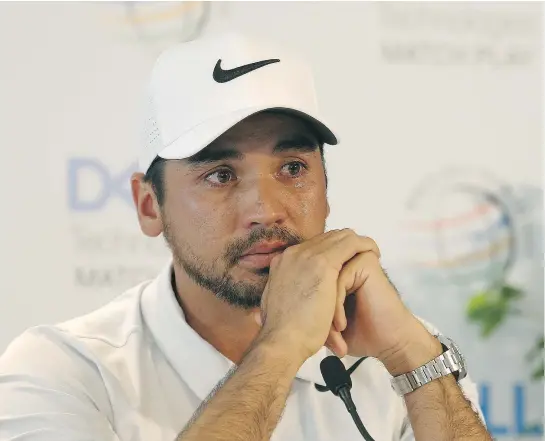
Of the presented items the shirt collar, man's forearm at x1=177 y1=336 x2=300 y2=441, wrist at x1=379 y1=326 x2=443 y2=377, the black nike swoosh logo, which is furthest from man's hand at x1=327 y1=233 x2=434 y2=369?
the black nike swoosh logo

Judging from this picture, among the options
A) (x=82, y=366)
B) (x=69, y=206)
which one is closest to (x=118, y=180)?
(x=69, y=206)

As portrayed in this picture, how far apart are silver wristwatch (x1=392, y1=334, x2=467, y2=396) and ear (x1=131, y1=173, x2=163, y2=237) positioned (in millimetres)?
597

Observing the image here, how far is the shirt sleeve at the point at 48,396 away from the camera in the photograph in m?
1.54

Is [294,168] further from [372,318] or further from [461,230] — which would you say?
[461,230]

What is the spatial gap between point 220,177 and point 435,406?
584 millimetres

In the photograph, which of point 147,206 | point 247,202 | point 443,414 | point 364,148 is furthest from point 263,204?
point 364,148

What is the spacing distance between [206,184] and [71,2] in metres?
1.29

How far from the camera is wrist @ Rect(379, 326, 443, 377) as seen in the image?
1.70 m

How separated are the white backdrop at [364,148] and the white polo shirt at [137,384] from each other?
842mm

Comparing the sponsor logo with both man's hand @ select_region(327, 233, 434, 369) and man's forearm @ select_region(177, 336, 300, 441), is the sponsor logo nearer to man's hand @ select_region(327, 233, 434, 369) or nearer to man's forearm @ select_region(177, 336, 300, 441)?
man's hand @ select_region(327, 233, 434, 369)

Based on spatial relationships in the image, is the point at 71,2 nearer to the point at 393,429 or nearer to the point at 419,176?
the point at 419,176

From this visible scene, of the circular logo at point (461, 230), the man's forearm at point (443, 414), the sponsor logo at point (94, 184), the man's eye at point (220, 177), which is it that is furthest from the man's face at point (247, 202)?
the circular logo at point (461, 230)

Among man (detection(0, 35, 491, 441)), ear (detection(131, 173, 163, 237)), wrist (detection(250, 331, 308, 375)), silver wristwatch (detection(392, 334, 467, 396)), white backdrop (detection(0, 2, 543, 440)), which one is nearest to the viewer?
wrist (detection(250, 331, 308, 375))

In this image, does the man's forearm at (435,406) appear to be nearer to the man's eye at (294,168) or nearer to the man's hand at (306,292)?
the man's hand at (306,292)
